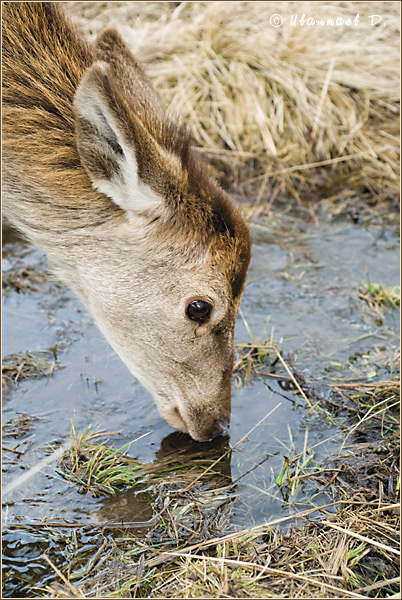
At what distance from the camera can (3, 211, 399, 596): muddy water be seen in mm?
3965

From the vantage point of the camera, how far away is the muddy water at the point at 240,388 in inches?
156

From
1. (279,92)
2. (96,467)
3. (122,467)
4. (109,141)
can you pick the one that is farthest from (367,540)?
(279,92)

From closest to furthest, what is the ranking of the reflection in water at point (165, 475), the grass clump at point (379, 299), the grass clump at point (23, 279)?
the reflection in water at point (165, 475)
the grass clump at point (379, 299)
the grass clump at point (23, 279)

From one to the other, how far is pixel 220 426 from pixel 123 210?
58.1 inches

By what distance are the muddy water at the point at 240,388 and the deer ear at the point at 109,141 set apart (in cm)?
159

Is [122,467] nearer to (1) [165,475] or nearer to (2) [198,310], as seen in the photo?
(1) [165,475]

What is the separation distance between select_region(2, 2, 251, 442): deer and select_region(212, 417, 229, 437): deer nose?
5.4 inches

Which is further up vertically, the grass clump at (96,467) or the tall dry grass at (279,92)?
the tall dry grass at (279,92)

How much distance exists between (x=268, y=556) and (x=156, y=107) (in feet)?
8.39

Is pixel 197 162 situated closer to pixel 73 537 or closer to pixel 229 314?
pixel 229 314

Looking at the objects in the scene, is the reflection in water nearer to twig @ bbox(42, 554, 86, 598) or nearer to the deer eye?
twig @ bbox(42, 554, 86, 598)

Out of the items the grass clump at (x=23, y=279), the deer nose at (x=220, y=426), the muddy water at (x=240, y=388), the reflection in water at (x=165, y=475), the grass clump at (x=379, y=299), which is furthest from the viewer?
the grass clump at (x=23, y=279)

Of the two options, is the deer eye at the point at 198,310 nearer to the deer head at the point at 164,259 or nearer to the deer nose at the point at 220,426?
the deer head at the point at 164,259

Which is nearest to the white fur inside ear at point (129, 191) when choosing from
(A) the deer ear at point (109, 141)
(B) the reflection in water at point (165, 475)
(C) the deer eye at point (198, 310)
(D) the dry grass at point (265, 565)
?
(A) the deer ear at point (109, 141)
